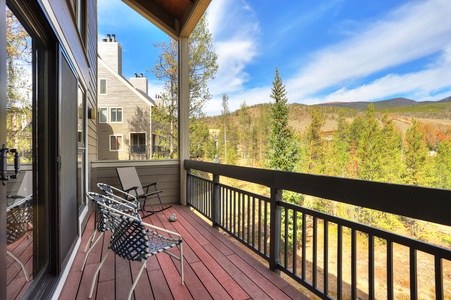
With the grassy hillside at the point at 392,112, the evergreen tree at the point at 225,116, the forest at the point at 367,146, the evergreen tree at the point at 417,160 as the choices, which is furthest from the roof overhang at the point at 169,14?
the evergreen tree at the point at 417,160

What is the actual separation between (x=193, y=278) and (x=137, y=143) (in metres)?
3.56

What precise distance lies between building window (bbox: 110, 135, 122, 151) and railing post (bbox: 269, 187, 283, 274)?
146 inches

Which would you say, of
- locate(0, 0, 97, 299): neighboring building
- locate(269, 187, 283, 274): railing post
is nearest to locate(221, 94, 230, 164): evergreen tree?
locate(269, 187, 283, 274): railing post

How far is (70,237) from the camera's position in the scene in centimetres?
242

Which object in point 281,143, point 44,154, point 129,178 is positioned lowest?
point 129,178

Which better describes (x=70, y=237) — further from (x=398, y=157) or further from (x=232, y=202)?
(x=398, y=157)

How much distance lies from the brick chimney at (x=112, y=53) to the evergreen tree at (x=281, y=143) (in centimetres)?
2003

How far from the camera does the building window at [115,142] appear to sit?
16.5ft

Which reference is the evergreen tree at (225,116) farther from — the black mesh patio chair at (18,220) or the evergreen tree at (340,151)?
the evergreen tree at (340,151)

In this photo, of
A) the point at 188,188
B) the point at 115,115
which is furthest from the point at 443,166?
the point at 115,115

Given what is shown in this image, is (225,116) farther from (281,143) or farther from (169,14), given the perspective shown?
(281,143)

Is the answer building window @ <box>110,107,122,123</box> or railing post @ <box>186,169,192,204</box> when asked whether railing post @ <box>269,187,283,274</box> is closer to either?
railing post @ <box>186,169,192,204</box>

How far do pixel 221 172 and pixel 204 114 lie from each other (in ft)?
14.3

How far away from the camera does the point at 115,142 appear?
506 centimetres
